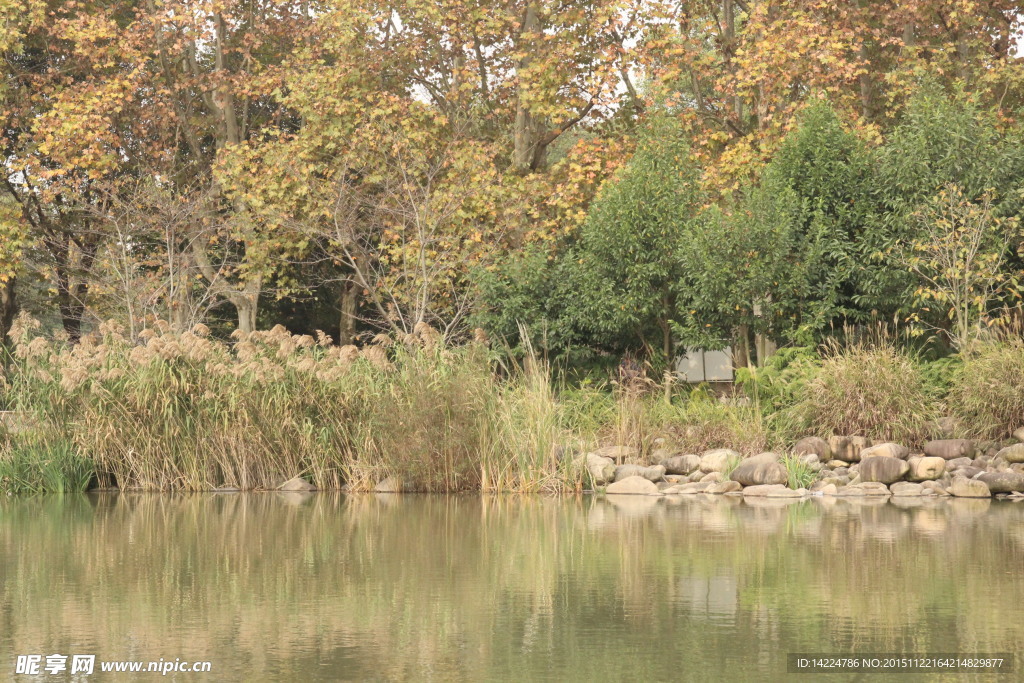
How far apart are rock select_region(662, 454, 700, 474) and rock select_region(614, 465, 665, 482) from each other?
26cm

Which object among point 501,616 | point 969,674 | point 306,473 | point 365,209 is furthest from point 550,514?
point 365,209

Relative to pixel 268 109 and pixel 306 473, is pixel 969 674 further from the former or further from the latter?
pixel 268 109

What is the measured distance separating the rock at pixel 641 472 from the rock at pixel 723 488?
64cm

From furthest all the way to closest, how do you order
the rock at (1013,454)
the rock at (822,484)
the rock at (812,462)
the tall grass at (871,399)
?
the tall grass at (871,399), the rock at (812,462), the rock at (822,484), the rock at (1013,454)

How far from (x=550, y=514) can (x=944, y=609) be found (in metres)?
5.71

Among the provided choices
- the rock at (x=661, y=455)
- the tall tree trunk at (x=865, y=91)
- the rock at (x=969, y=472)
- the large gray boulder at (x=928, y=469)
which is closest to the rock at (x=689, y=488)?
the rock at (x=661, y=455)

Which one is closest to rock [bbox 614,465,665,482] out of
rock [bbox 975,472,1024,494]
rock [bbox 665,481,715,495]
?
rock [bbox 665,481,715,495]

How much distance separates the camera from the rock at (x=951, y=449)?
48.0ft

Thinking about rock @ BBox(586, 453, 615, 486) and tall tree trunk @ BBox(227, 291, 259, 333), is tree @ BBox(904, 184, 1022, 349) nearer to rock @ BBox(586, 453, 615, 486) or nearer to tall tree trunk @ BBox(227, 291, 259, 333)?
rock @ BBox(586, 453, 615, 486)

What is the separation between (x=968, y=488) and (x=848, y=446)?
163 centimetres

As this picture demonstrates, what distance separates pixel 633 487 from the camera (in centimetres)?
1445

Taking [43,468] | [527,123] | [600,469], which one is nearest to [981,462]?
[600,469]

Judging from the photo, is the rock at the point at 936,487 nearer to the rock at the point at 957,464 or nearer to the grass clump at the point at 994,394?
the rock at the point at 957,464

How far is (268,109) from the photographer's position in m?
29.0
